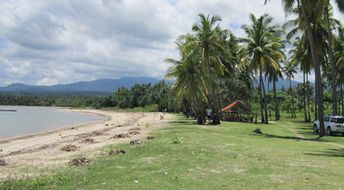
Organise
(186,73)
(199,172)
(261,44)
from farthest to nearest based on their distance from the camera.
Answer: (261,44)
(186,73)
(199,172)

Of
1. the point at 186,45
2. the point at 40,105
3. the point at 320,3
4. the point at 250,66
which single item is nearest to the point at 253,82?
the point at 250,66

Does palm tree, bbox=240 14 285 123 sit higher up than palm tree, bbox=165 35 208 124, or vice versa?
palm tree, bbox=240 14 285 123

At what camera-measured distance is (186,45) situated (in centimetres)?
4159

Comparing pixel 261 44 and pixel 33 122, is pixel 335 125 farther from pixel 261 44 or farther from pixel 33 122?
pixel 33 122

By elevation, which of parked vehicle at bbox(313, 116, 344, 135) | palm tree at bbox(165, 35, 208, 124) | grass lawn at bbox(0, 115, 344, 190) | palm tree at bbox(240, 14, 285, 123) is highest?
palm tree at bbox(240, 14, 285, 123)

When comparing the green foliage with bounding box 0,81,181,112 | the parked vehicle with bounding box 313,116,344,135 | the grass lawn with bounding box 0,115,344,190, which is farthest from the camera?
the green foliage with bounding box 0,81,181,112

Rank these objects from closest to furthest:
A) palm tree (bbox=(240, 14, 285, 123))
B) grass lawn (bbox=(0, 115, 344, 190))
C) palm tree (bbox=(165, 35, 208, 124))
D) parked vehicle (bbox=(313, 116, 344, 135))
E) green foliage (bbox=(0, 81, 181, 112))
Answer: grass lawn (bbox=(0, 115, 344, 190)) → parked vehicle (bbox=(313, 116, 344, 135)) → palm tree (bbox=(165, 35, 208, 124)) → palm tree (bbox=(240, 14, 285, 123)) → green foliage (bbox=(0, 81, 181, 112))

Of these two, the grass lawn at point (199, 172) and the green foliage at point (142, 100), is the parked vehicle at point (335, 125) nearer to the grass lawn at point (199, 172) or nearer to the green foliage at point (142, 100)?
the grass lawn at point (199, 172)

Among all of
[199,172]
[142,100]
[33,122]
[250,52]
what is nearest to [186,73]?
[250,52]

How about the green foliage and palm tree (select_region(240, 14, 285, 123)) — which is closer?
palm tree (select_region(240, 14, 285, 123))

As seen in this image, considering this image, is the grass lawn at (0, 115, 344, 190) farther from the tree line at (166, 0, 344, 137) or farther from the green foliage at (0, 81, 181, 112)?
the green foliage at (0, 81, 181, 112)

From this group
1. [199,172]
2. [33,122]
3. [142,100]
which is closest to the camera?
[199,172]

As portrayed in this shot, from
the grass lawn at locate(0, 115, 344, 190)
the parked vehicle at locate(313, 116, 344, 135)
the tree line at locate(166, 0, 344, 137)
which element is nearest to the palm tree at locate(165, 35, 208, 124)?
the tree line at locate(166, 0, 344, 137)

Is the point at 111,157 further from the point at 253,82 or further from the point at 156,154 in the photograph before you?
the point at 253,82
